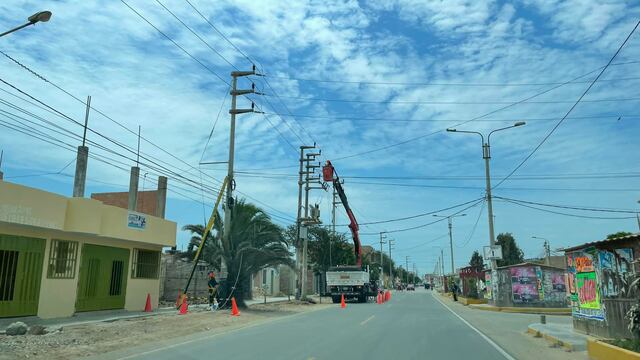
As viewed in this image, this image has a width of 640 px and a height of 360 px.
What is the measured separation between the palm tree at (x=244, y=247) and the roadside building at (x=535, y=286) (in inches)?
543

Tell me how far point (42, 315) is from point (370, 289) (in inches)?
1200

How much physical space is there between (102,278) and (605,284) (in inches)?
758

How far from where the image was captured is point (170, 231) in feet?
90.1

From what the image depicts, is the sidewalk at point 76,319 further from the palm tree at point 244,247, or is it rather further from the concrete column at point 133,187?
the concrete column at point 133,187

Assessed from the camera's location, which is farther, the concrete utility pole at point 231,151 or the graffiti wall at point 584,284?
the concrete utility pole at point 231,151

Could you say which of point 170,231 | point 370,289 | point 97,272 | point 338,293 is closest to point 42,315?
point 97,272

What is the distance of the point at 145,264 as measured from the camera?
26.8 meters

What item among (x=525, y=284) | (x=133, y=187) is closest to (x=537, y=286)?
(x=525, y=284)

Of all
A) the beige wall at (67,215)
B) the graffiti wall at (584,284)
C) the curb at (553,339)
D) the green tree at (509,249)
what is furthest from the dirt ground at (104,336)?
the green tree at (509,249)

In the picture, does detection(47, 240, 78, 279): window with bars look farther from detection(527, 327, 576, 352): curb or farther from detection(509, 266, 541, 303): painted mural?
detection(509, 266, 541, 303): painted mural

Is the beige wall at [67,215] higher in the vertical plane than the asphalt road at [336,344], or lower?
higher

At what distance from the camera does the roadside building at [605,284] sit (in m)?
14.1

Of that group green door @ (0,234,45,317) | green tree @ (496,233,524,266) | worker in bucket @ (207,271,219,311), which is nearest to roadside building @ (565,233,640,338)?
worker in bucket @ (207,271,219,311)

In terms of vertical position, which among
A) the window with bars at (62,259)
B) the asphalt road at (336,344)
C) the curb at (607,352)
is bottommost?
the asphalt road at (336,344)
